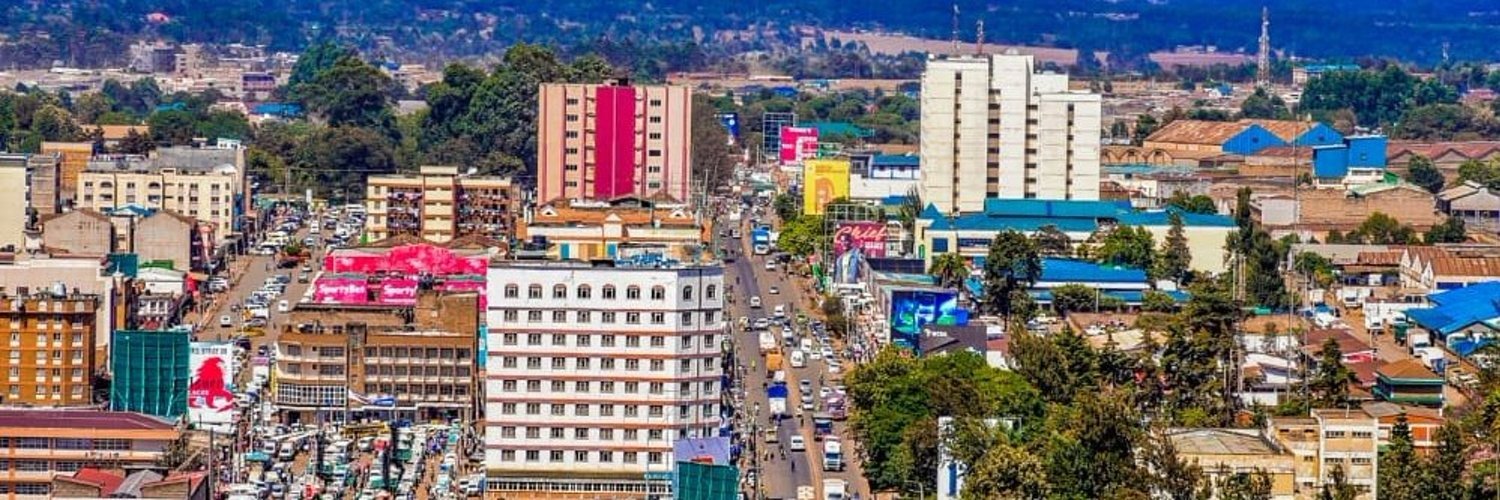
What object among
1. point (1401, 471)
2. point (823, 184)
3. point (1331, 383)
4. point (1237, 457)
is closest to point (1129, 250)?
point (823, 184)

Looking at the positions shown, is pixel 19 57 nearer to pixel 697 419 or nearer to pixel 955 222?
pixel 955 222

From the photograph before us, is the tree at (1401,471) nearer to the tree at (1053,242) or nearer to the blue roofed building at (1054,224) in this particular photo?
the tree at (1053,242)

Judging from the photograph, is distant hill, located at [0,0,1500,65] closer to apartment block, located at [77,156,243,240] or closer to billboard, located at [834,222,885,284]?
apartment block, located at [77,156,243,240]

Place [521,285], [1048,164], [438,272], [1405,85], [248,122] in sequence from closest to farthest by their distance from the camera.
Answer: [521,285] → [438,272] → [1048,164] → [248,122] → [1405,85]

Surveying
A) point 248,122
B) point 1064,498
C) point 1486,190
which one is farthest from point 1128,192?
point 1064,498

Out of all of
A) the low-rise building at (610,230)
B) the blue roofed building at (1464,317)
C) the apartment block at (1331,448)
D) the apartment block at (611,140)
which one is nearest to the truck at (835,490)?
the apartment block at (1331,448)

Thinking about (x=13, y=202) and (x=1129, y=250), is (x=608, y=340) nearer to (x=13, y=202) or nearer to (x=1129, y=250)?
(x=1129, y=250)
